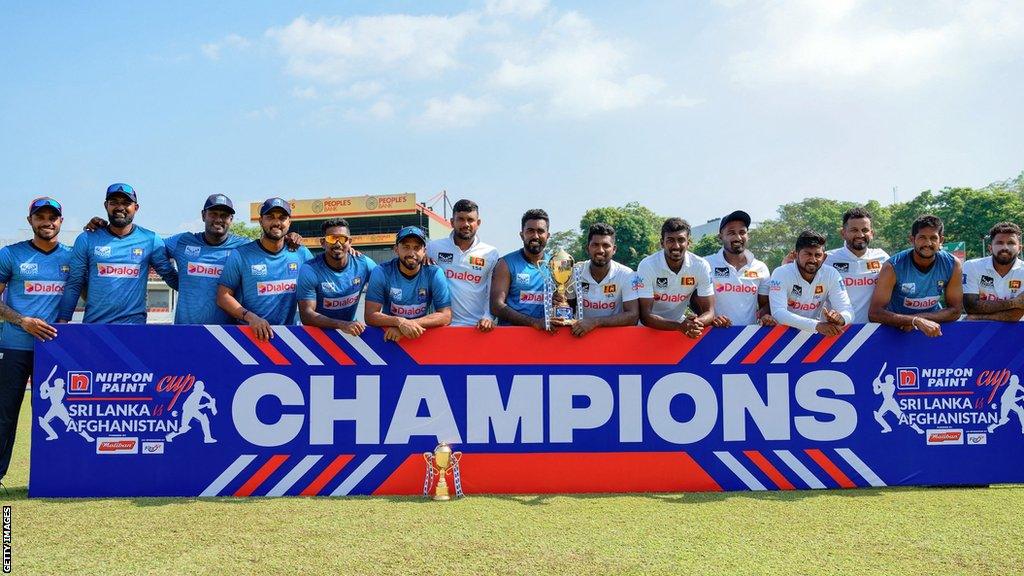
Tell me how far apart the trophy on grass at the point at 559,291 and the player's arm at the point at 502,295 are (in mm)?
310

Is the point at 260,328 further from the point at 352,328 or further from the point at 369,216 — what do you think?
the point at 369,216

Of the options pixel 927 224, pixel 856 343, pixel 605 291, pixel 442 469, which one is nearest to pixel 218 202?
pixel 442 469

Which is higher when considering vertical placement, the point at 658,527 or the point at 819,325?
the point at 819,325

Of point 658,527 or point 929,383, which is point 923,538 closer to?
point 658,527

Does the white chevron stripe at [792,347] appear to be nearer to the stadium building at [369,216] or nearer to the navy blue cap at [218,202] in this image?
the navy blue cap at [218,202]

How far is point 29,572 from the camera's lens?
3.66 metres

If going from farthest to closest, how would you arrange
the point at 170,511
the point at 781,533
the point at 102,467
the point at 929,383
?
the point at 929,383
the point at 102,467
the point at 170,511
the point at 781,533

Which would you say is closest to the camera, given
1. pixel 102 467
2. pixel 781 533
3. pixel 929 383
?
pixel 781 533

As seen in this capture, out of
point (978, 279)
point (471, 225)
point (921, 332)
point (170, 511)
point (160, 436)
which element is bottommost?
point (170, 511)

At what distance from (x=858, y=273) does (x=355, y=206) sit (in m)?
55.2

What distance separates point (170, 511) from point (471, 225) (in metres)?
3.48

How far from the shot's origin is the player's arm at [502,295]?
6.03m

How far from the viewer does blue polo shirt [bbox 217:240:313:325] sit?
605cm

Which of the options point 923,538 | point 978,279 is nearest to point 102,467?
point 923,538
